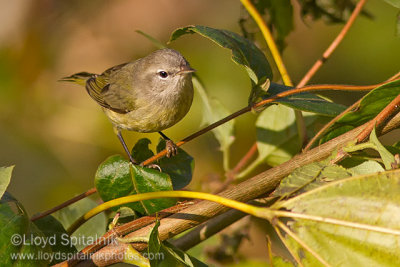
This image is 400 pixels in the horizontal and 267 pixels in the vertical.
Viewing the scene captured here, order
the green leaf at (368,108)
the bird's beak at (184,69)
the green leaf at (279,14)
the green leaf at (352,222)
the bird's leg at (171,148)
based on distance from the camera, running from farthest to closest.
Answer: the bird's beak at (184,69) → the green leaf at (279,14) → the bird's leg at (171,148) → the green leaf at (368,108) → the green leaf at (352,222)

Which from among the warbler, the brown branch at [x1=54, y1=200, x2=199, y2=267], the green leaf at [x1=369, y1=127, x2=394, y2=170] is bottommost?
the green leaf at [x1=369, y1=127, x2=394, y2=170]

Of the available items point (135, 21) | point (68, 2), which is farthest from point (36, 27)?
point (135, 21)

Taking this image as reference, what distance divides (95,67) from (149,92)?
215 centimetres

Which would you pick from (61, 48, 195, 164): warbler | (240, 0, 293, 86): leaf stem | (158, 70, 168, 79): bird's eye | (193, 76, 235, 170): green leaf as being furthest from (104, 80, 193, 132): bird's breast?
(240, 0, 293, 86): leaf stem

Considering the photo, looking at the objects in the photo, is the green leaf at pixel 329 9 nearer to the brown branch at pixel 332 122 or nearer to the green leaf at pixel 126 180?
the brown branch at pixel 332 122

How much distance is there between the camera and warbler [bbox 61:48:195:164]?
2.82 metres

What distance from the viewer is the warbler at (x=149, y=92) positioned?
2.82m

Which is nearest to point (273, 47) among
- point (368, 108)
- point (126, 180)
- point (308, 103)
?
point (308, 103)

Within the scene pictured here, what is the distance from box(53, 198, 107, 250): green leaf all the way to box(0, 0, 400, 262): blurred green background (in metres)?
1.74

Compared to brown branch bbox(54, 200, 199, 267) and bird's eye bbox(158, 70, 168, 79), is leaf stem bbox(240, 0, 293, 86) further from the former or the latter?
bird's eye bbox(158, 70, 168, 79)

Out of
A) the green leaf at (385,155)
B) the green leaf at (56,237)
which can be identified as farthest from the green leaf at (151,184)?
the green leaf at (385,155)

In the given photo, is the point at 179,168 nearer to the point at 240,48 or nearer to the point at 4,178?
the point at 240,48

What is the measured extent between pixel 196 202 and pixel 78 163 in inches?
117

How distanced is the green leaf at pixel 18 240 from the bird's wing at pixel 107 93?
155cm
